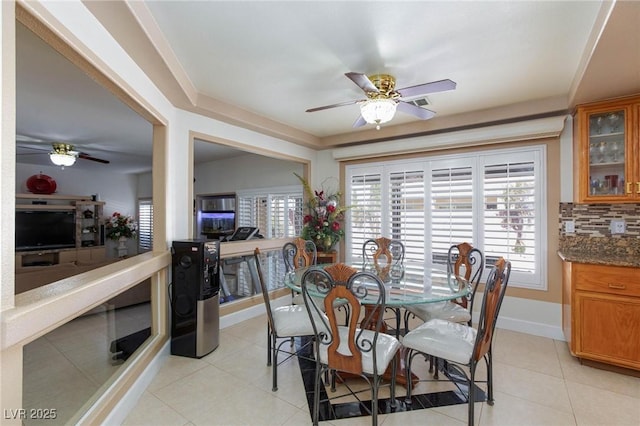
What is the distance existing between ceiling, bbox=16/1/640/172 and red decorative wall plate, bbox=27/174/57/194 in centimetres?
305

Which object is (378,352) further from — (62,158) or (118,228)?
(118,228)

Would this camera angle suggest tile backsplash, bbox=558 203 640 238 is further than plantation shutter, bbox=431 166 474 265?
No

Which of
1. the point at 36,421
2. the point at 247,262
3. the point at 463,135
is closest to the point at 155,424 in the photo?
the point at 36,421

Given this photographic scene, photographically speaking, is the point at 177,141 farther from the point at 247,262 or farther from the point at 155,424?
the point at 155,424

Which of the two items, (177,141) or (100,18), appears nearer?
(100,18)

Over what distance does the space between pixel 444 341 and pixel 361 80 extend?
1.90m

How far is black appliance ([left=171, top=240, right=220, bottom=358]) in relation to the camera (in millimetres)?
2771

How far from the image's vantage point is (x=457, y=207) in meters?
3.80

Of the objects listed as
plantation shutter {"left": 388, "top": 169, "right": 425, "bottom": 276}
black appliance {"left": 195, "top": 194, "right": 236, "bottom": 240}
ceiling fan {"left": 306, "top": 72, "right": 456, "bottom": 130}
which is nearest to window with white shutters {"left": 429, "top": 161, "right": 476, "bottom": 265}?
plantation shutter {"left": 388, "top": 169, "right": 425, "bottom": 276}

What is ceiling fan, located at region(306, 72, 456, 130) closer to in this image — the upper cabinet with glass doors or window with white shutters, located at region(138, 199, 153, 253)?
the upper cabinet with glass doors

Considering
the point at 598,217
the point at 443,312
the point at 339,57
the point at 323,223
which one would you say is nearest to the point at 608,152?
the point at 598,217

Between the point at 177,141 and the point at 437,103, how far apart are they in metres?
2.83

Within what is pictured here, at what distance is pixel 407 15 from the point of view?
181cm

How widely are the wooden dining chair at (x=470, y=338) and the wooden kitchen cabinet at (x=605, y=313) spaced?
123cm
